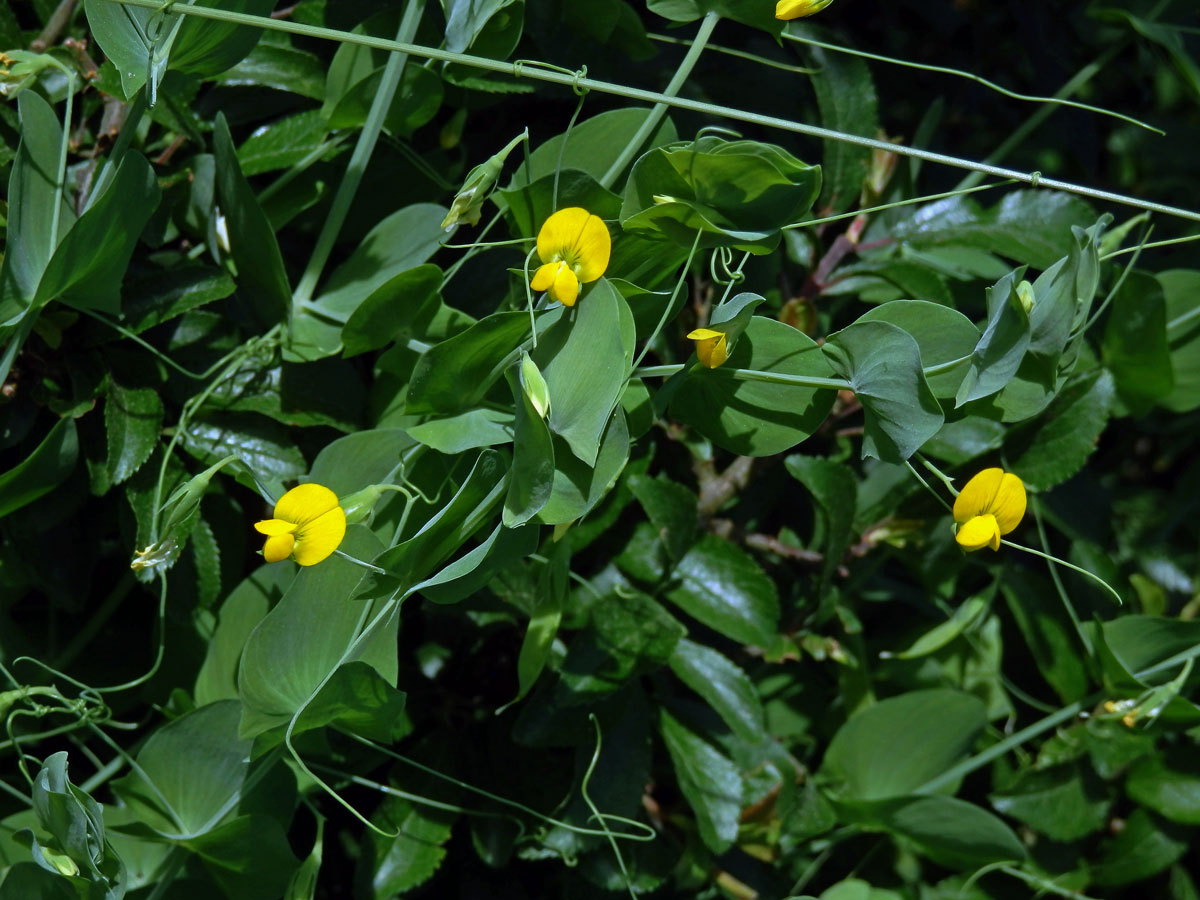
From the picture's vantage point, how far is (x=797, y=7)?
1.50 ft

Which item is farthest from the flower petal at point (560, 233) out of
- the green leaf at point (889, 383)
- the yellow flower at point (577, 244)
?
the green leaf at point (889, 383)

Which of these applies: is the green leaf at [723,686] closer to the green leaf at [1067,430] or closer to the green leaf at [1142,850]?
the green leaf at [1067,430]

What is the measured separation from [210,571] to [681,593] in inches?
11.3

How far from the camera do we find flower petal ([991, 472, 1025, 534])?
43cm

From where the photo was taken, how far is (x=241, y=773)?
20.5 inches

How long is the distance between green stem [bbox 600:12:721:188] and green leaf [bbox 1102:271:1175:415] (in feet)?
1.26

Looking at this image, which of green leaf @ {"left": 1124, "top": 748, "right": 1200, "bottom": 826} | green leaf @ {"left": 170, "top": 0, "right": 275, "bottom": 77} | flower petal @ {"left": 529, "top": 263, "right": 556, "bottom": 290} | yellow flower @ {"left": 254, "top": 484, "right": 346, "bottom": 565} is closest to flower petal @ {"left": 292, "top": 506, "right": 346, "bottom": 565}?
yellow flower @ {"left": 254, "top": 484, "right": 346, "bottom": 565}

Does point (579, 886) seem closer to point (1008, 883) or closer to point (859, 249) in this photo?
point (1008, 883)

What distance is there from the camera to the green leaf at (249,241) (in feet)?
1.65

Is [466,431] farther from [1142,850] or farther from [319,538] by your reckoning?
[1142,850]

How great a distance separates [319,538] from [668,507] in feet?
0.88

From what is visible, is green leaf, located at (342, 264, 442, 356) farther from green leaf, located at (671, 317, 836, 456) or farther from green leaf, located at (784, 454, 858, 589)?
green leaf, located at (784, 454, 858, 589)

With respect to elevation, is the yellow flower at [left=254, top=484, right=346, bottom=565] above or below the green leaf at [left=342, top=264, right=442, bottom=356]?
below

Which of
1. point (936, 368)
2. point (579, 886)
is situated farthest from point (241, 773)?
point (936, 368)
